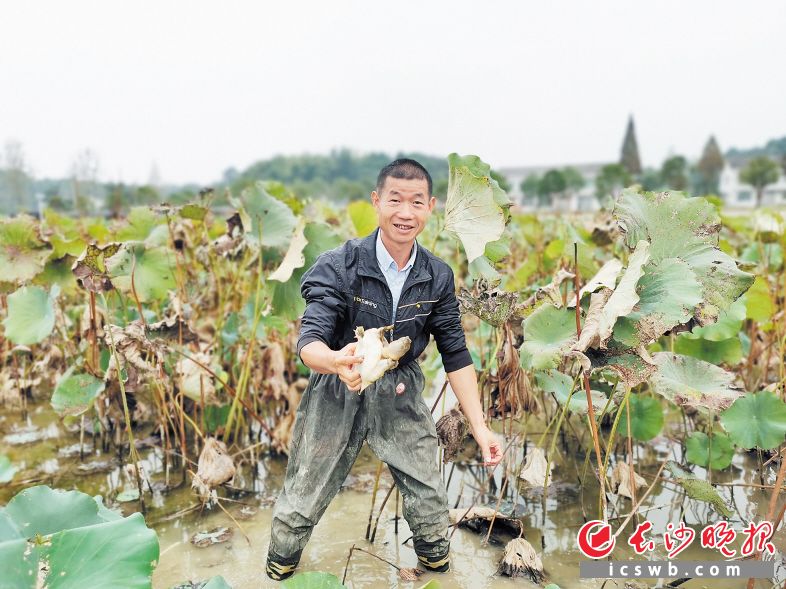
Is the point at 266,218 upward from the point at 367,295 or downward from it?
upward

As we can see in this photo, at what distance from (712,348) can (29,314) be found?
2.95 m

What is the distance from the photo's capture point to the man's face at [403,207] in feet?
5.14

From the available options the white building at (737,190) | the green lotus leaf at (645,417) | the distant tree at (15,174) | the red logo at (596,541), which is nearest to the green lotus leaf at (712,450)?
the green lotus leaf at (645,417)

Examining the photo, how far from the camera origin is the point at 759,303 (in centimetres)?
299

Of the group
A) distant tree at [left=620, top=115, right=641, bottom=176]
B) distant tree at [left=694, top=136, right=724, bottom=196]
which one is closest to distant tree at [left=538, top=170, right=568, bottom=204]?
distant tree at [left=694, top=136, right=724, bottom=196]

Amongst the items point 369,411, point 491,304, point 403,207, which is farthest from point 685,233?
point 369,411

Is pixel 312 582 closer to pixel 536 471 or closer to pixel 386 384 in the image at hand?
pixel 386 384

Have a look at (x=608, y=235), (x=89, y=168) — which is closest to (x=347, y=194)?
(x=89, y=168)

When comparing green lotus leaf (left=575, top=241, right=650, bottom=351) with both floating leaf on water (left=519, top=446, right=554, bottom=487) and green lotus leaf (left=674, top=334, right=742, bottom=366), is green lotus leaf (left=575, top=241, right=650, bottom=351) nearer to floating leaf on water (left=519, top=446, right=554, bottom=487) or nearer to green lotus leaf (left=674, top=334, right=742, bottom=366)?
floating leaf on water (left=519, top=446, right=554, bottom=487)

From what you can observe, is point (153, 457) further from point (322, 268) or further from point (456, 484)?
point (322, 268)

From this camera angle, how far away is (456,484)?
256cm

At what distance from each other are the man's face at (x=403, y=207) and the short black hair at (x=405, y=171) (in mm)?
11

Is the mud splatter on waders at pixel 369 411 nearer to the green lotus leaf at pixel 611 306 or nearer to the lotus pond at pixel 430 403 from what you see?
the lotus pond at pixel 430 403

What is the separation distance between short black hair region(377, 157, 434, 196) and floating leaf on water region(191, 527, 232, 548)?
53.5 inches
